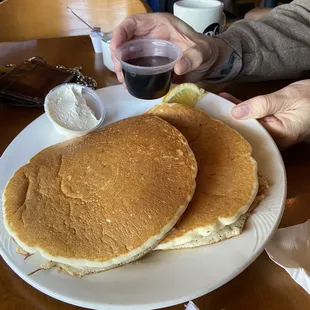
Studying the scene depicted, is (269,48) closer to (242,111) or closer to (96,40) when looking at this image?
(242,111)

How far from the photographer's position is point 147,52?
120cm

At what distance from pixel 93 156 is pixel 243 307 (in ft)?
1.65

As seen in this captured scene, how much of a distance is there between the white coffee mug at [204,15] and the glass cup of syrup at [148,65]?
575 mm

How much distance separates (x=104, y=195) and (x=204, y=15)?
1.14 meters

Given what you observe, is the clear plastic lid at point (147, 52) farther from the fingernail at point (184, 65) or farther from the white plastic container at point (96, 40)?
the white plastic container at point (96, 40)

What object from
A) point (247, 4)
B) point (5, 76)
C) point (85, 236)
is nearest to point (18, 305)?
point (85, 236)

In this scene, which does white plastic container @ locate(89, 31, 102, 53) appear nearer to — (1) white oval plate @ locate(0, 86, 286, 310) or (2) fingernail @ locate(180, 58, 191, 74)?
(2) fingernail @ locate(180, 58, 191, 74)

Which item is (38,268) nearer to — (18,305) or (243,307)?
(18,305)

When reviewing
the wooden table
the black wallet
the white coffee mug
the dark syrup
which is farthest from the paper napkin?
the white coffee mug

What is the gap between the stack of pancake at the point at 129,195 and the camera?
2.55 feet

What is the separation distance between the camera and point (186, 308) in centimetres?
74

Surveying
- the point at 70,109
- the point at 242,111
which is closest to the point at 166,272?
the point at 242,111

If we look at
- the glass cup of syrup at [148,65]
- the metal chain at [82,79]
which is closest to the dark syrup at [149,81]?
the glass cup of syrup at [148,65]

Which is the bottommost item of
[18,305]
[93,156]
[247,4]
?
[247,4]
